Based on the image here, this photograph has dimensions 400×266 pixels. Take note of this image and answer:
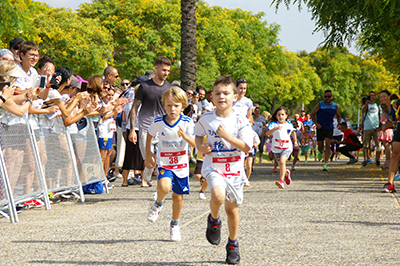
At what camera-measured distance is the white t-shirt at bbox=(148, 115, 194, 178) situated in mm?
6170

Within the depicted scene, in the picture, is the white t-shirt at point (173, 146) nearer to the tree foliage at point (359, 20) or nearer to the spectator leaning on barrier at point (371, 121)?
the tree foliage at point (359, 20)

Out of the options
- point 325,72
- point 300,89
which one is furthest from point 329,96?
point 325,72

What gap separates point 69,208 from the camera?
8.34 meters

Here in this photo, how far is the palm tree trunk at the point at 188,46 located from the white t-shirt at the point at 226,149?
11.7m

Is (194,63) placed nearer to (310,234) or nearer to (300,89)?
(310,234)

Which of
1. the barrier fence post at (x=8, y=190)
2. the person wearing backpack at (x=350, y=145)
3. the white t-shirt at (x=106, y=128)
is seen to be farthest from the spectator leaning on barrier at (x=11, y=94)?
the person wearing backpack at (x=350, y=145)

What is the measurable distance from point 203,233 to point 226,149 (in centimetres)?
145

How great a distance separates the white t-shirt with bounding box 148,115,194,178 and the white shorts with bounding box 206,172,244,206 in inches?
46.4

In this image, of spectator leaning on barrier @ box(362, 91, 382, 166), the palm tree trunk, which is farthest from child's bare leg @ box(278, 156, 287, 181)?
spectator leaning on barrier @ box(362, 91, 382, 166)

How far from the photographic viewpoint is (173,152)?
6.22 metres

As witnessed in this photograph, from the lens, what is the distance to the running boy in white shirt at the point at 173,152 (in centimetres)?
598

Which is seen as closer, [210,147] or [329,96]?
[210,147]

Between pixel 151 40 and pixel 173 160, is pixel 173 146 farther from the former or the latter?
pixel 151 40

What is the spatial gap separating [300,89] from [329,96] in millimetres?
42200
